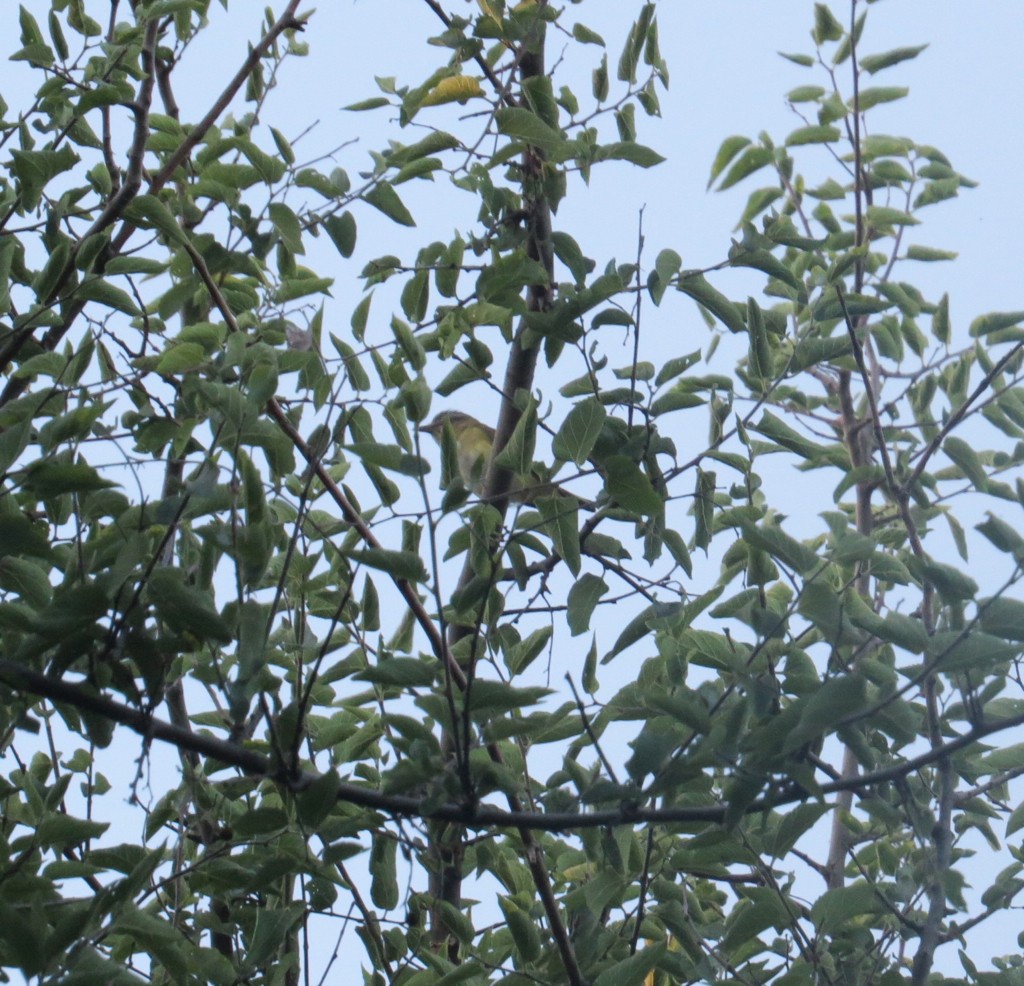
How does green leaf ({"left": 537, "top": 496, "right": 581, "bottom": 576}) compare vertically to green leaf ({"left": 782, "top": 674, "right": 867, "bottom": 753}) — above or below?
above

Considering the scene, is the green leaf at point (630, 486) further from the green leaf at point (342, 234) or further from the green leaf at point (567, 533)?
the green leaf at point (342, 234)

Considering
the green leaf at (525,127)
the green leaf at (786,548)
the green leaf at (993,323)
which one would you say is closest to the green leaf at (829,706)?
the green leaf at (786,548)

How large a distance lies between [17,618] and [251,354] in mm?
498

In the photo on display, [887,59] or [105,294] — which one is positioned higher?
[887,59]

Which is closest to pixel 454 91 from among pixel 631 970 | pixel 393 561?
pixel 393 561

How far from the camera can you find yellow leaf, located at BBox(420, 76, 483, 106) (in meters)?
2.45

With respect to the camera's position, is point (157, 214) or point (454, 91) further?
point (454, 91)

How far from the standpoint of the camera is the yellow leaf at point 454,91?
8.04ft

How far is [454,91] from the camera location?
2457 mm

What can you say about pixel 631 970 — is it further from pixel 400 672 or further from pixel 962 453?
pixel 962 453

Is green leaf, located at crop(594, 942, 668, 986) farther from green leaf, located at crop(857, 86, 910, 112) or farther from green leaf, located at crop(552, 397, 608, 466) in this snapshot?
green leaf, located at crop(857, 86, 910, 112)

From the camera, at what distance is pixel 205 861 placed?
210 centimetres

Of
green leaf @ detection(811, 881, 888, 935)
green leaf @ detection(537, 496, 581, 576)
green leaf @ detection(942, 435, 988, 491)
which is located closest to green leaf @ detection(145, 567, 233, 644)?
green leaf @ detection(537, 496, 581, 576)

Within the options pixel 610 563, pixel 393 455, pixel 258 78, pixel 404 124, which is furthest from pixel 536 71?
pixel 393 455
